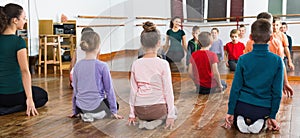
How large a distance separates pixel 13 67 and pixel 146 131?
1337 millimetres

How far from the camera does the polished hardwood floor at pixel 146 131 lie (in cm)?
250

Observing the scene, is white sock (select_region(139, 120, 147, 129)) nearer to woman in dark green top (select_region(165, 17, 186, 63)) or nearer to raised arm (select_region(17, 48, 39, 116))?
raised arm (select_region(17, 48, 39, 116))

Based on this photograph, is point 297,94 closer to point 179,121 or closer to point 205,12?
point 179,121

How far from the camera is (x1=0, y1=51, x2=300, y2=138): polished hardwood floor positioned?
8.20ft

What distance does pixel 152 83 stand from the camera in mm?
2525

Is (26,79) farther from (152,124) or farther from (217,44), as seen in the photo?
(217,44)

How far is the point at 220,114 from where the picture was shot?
305 cm

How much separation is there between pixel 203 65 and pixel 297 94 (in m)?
0.98

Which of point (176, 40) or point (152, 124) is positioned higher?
point (176, 40)

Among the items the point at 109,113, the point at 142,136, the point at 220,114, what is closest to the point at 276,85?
the point at 220,114

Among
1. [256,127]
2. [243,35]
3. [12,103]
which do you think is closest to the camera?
[256,127]

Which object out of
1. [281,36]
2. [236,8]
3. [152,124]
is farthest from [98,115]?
[236,8]

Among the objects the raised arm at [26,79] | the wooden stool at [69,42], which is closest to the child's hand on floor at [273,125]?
the raised arm at [26,79]

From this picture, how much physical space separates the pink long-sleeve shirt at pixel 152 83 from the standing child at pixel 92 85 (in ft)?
1.14
